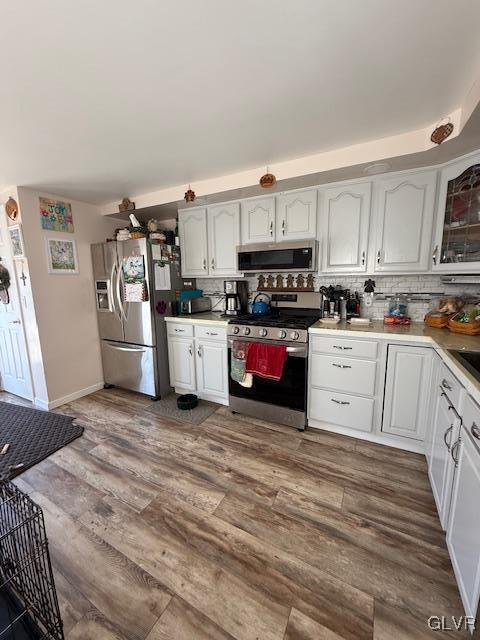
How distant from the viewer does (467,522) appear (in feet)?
3.50

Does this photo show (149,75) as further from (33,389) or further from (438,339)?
(33,389)

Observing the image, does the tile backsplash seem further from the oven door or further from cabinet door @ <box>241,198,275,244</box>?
the oven door

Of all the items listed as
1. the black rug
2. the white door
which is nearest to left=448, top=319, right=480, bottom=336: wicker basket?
the black rug

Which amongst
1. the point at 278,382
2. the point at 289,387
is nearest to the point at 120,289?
the point at 278,382

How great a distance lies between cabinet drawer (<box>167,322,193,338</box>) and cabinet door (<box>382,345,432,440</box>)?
192 centimetres

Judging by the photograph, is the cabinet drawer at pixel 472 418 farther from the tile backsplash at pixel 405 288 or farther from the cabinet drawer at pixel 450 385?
the tile backsplash at pixel 405 288

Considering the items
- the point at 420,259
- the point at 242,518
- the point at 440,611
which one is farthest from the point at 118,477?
the point at 420,259

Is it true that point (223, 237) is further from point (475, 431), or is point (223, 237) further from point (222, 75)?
point (475, 431)

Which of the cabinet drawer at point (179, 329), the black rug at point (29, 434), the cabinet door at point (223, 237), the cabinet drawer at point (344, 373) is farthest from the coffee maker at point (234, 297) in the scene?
the black rug at point (29, 434)

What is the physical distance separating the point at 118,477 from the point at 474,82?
10.4ft

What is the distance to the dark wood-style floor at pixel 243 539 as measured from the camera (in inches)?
43.2

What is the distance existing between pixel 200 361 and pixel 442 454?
2119 mm

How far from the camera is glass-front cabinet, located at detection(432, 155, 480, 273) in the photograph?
5.91ft

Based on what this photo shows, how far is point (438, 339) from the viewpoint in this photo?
5.79 feet
